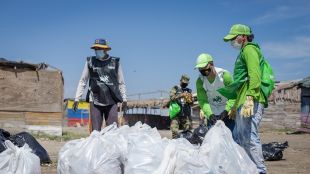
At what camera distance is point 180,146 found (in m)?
3.73

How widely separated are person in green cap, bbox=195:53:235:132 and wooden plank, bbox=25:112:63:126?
8236mm

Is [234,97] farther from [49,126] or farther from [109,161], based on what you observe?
[49,126]

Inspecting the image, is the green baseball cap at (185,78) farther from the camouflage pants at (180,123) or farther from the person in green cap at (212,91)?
the person in green cap at (212,91)

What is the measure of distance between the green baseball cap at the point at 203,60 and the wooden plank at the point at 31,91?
8.35m

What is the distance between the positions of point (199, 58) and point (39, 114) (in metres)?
8.55

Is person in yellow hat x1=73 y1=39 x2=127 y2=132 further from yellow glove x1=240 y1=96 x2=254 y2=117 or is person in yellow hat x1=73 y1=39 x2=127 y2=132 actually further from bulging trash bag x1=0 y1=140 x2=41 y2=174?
yellow glove x1=240 y1=96 x2=254 y2=117

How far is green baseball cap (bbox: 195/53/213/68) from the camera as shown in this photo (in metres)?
5.20

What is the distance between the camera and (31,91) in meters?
12.8

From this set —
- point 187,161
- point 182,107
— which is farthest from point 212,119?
point 182,107

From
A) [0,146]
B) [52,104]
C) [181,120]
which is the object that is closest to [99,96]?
[0,146]

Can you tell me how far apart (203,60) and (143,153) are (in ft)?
6.14

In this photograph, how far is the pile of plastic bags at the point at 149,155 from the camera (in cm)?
355

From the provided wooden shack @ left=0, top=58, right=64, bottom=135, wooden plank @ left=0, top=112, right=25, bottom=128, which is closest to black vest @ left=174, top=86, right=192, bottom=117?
wooden shack @ left=0, top=58, right=64, bottom=135

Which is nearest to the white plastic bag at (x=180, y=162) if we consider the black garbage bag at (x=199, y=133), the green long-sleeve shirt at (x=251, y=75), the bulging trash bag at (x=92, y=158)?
the bulging trash bag at (x=92, y=158)
